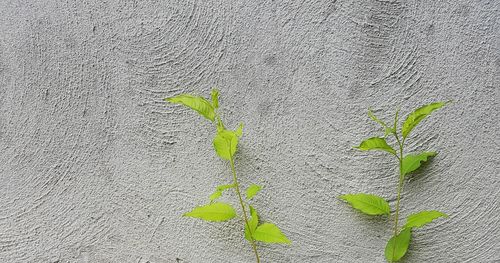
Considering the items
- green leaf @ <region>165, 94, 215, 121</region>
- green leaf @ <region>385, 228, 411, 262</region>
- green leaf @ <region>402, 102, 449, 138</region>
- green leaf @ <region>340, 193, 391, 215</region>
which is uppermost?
green leaf @ <region>402, 102, 449, 138</region>

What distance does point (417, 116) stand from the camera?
2.35 feet

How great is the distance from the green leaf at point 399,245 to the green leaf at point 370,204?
0.11 feet

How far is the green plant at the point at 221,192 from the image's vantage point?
0.74 m

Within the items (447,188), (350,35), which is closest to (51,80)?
(350,35)

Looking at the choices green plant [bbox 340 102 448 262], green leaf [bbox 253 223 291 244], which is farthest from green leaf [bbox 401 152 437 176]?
green leaf [bbox 253 223 291 244]

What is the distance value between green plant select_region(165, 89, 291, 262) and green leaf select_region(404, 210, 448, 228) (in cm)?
16

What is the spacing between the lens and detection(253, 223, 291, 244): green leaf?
2.47 ft

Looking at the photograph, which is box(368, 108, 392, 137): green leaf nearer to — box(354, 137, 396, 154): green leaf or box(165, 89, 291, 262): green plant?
box(354, 137, 396, 154): green leaf

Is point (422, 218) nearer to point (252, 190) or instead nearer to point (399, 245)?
point (399, 245)

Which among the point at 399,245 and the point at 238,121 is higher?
the point at 238,121

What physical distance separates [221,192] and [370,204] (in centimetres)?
20

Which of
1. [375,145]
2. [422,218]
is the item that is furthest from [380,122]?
[422,218]

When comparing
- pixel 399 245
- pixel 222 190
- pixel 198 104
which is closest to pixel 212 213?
pixel 222 190

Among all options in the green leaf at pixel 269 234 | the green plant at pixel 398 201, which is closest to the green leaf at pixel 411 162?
the green plant at pixel 398 201
